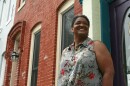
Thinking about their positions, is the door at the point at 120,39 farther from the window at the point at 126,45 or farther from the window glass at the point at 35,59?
the window glass at the point at 35,59

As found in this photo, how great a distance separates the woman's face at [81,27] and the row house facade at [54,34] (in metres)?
1.29

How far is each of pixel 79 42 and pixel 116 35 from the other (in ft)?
4.87

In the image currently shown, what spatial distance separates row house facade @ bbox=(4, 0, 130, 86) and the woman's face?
1286 millimetres

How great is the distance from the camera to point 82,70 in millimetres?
2154

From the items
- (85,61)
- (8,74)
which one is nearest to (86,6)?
(85,61)

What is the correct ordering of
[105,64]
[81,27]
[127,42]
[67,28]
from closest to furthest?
[105,64] < [81,27] < [127,42] < [67,28]

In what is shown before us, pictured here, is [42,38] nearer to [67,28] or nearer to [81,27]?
[67,28]

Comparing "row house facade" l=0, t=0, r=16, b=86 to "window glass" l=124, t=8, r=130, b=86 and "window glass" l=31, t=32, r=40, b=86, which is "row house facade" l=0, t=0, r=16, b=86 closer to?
"window glass" l=31, t=32, r=40, b=86

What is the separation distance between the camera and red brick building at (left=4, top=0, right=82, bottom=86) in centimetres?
553

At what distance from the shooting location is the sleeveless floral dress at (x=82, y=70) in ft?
6.97

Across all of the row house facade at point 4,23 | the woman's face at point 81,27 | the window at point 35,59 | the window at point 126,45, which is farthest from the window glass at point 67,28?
the row house facade at point 4,23

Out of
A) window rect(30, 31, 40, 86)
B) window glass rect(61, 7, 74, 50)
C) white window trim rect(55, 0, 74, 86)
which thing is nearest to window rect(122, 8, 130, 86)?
window glass rect(61, 7, 74, 50)

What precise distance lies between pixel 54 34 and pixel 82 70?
11.9 feet

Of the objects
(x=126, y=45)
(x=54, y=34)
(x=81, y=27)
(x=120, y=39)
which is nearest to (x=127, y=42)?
(x=126, y=45)
